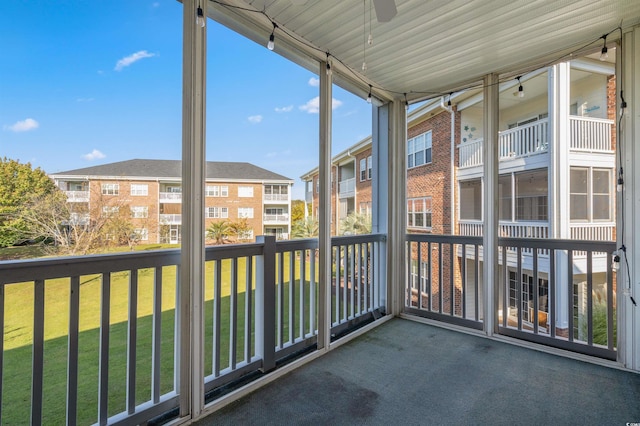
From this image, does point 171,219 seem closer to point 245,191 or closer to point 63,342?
point 245,191

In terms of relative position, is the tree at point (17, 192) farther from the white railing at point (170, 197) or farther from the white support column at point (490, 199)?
the white support column at point (490, 199)

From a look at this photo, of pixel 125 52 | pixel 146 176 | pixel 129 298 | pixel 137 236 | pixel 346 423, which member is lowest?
pixel 346 423

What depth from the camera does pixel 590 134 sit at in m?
2.79

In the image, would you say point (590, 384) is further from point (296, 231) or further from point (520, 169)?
point (296, 231)

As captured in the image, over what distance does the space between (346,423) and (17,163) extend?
6.87ft

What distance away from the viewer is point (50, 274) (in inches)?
53.3

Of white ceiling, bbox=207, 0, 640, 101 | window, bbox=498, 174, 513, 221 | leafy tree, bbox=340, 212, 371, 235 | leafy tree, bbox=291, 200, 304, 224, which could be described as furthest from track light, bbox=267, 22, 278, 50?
window, bbox=498, 174, 513, 221

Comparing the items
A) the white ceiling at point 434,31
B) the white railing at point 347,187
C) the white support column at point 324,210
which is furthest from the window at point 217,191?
the white railing at point 347,187

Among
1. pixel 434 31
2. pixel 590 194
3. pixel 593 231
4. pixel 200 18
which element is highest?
pixel 434 31

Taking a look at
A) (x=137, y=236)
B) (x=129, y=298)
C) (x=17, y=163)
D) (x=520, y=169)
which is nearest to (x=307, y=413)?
(x=129, y=298)

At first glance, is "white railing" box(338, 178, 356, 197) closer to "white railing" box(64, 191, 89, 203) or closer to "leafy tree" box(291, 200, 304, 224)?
"leafy tree" box(291, 200, 304, 224)

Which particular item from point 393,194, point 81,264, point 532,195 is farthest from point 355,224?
point 81,264

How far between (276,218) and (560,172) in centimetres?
303

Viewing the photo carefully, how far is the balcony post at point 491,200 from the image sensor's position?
298cm
